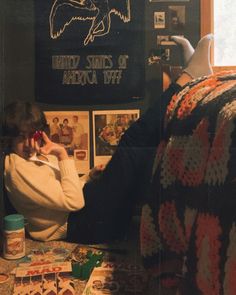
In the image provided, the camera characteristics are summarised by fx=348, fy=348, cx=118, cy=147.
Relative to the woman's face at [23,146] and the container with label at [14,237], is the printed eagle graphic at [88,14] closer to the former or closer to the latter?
the woman's face at [23,146]

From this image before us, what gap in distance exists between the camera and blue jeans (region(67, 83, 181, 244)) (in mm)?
701

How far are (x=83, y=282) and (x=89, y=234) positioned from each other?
100 millimetres

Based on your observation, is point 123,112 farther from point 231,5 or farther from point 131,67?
point 231,5

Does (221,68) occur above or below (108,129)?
above

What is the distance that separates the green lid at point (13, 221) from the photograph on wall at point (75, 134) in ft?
0.54

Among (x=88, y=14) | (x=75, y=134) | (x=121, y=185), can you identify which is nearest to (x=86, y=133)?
(x=75, y=134)

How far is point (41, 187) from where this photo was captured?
747mm

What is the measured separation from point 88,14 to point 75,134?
24 cm

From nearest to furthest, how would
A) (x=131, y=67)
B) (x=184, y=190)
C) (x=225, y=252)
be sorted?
(x=225, y=252), (x=184, y=190), (x=131, y=67)

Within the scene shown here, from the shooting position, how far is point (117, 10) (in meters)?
0.69

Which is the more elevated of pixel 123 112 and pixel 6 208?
pixel 123 112

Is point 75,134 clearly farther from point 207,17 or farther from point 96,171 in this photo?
point 207,17

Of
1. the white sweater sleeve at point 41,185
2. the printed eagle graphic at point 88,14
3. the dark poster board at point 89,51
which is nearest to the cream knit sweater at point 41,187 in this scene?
the white sweater sleeve at point 41,185

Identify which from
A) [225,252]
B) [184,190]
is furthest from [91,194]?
[225,252]
